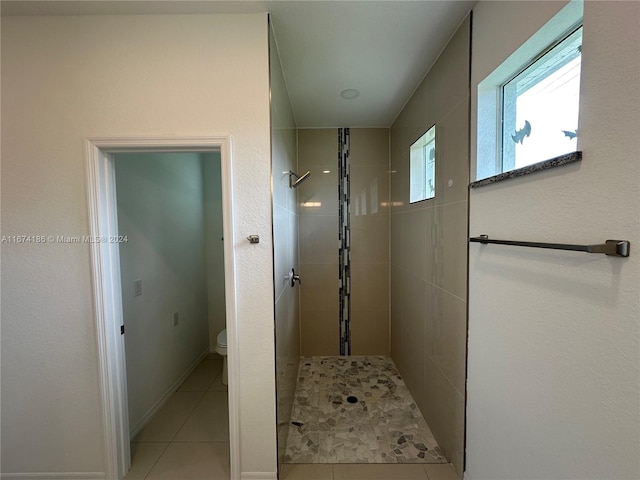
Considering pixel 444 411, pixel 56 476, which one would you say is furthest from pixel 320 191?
pixel 56 476

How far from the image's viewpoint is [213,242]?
289cm

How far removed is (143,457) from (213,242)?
189cm

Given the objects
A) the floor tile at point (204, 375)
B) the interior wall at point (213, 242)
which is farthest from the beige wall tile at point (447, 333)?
the interior wall at point (213, 242)

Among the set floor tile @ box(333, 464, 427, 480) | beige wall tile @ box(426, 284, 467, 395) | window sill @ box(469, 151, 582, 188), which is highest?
window sill @ box(469, 151, 582, 188)

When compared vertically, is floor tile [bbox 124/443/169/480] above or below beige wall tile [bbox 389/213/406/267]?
below

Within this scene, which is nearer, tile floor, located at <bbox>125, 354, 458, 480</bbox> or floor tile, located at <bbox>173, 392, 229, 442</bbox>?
tile floor, located at <bbox>125, 354, 458, 480</bbox>

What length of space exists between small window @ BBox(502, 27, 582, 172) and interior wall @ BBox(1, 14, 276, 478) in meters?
1.19

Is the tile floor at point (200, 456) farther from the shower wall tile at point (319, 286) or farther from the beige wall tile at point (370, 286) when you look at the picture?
the beige wall tile at point (370, 286)

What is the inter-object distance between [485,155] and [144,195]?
7.51 feet

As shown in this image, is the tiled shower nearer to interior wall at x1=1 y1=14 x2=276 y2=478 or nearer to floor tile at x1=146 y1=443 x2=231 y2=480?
interior wall at x1=1 y1=14 x2=276 y2=478

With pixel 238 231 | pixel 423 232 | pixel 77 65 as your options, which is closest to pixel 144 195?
pixel 77 65

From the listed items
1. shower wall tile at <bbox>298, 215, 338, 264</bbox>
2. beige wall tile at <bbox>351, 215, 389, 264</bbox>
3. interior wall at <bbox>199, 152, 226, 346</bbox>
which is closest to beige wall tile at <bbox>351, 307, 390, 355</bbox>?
beige wall tile at <bbox>351, 215, 389, 264</bbox>

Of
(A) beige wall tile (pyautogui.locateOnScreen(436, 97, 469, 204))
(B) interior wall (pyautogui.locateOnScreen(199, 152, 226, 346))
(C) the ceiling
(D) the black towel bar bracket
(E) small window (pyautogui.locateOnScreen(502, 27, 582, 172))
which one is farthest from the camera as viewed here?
(B) interior wall (pyautogui.locateOnScreen(199, 152, 226, 346))

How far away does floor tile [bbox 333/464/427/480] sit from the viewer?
1.43 metres
